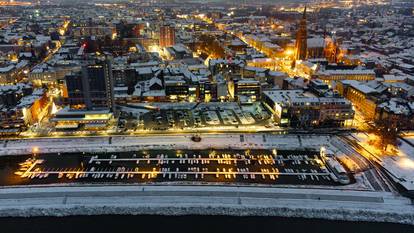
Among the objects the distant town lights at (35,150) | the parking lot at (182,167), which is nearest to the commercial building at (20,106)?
the distant town lights at (35,150)

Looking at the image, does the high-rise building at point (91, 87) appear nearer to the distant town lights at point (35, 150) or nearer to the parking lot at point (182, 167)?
the distant town lights at point (35, 150)

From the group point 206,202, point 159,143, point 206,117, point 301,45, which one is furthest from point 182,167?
point 301,45

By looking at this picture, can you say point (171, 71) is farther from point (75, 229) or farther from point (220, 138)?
point (75, 229)

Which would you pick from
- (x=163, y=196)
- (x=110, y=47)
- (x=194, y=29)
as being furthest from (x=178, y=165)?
(x=194, y=29)

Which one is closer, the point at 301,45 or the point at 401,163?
the point at 401,163

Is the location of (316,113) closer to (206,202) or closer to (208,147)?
(208,147)
